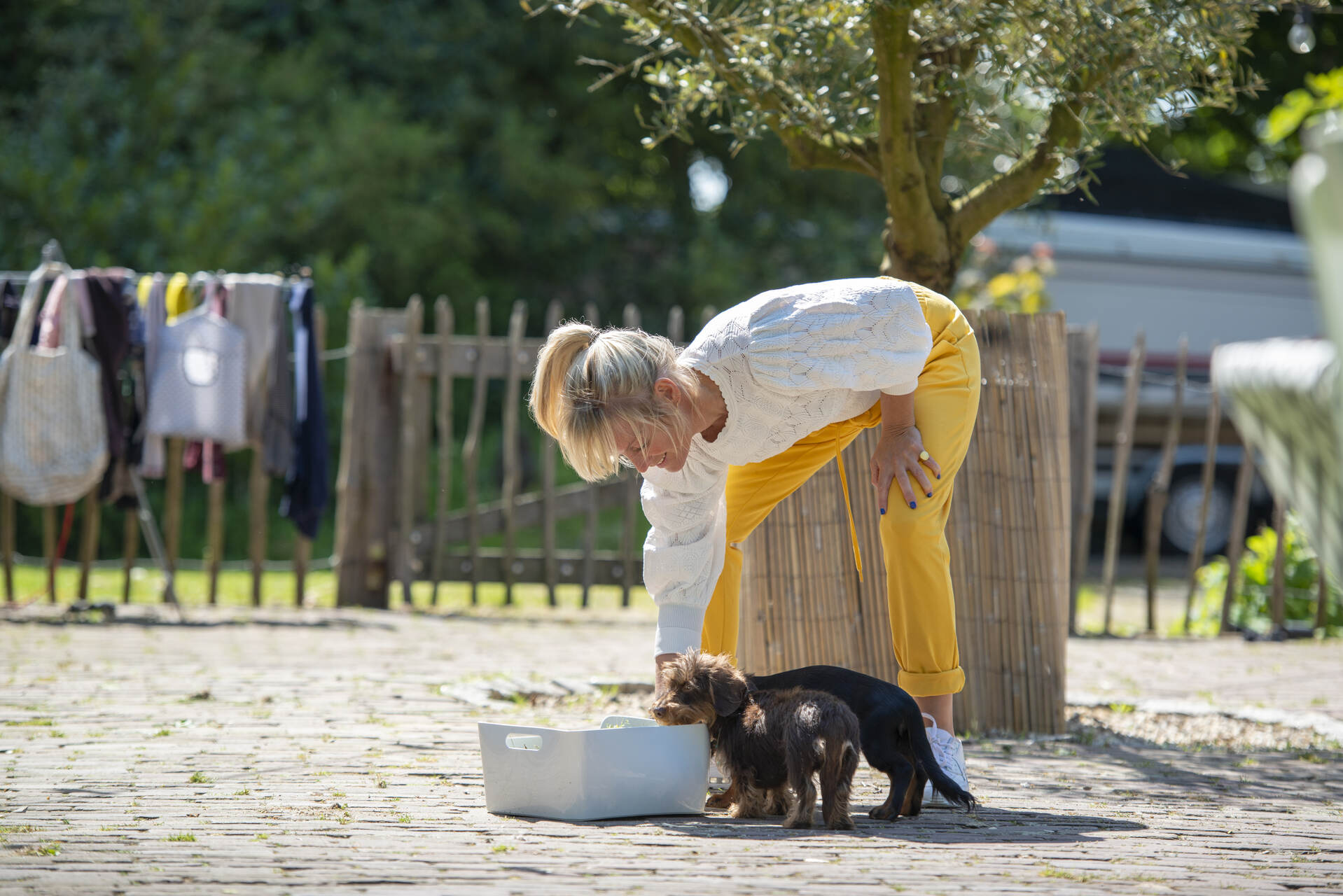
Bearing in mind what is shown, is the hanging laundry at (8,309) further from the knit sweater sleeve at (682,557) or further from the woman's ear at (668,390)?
the woman's ear at (668,390)

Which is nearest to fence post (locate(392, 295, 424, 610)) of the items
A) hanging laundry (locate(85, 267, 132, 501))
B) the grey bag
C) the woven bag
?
the grey bag

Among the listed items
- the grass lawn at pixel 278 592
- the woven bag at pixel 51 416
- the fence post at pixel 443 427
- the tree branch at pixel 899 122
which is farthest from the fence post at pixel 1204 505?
the woven bag at pixel 51 416

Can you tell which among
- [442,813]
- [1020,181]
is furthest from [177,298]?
[442,813]

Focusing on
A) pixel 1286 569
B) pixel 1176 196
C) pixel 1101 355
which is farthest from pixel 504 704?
pixel 1176 196

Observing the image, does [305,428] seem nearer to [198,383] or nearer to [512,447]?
[198,383]

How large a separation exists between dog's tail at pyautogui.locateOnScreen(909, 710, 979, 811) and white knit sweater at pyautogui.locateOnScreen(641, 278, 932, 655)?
23.2 inches

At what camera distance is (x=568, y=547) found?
1259 centimetres

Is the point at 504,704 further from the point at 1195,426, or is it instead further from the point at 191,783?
the point at 1195,426

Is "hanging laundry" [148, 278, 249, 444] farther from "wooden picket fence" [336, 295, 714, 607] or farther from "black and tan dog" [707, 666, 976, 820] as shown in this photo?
"black and tan dog" [707, 666, 976, 820]

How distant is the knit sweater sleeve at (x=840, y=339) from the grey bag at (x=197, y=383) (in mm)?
4308

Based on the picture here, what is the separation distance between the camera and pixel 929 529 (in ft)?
10.3

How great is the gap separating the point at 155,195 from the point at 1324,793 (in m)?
10.5

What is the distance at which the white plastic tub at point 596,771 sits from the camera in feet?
9.28

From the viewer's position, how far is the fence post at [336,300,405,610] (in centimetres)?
728
